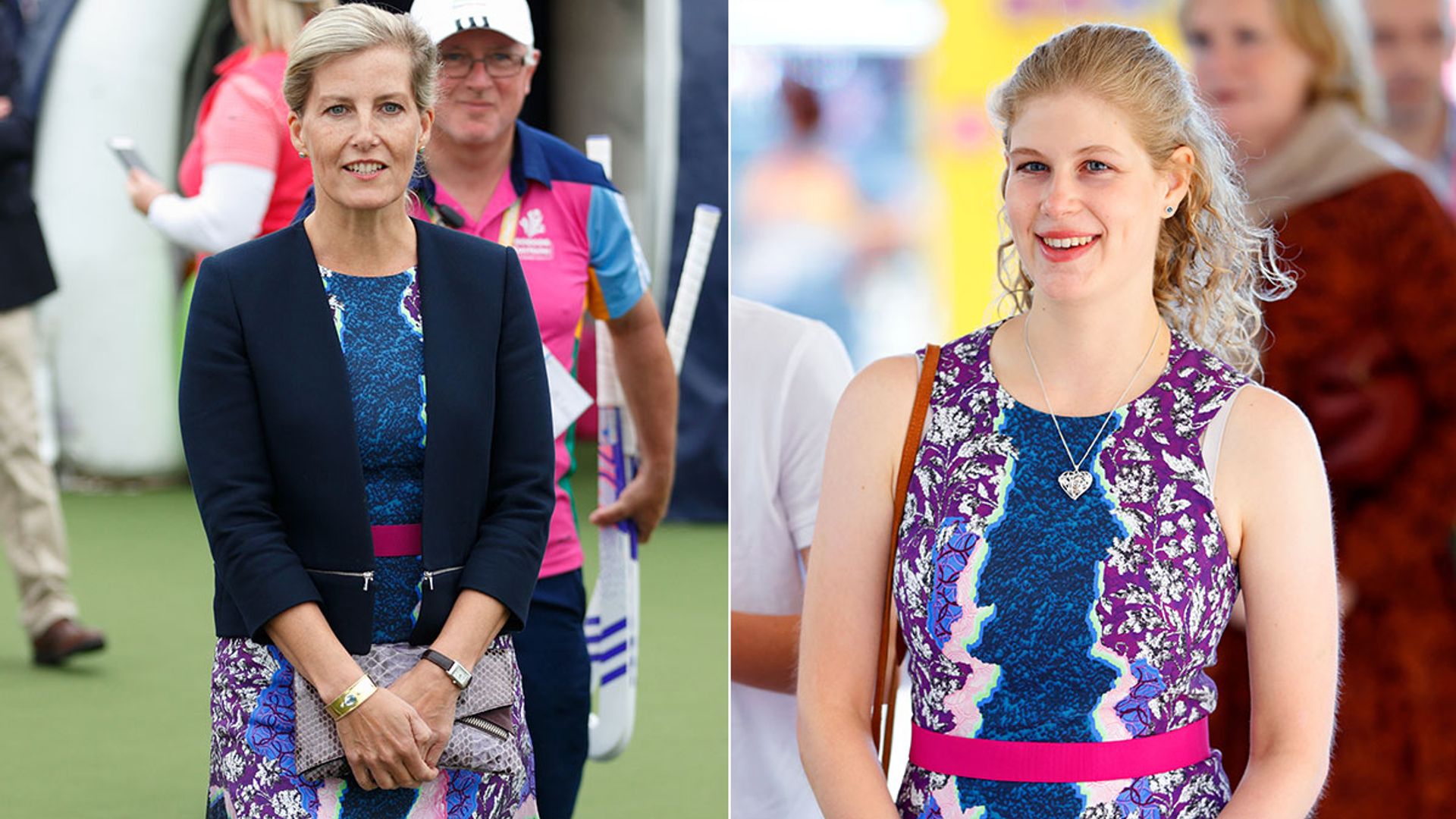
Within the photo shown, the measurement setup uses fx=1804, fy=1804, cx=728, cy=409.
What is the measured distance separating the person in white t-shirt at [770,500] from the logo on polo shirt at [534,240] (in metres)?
0.47

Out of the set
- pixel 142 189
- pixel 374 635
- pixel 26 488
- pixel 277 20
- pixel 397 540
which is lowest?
pixel 26 488

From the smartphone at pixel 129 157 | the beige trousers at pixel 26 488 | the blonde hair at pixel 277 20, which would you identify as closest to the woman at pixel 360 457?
the blonde hair at pixel 277 20

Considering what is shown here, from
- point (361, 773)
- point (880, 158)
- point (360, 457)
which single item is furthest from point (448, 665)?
point (880, 158)

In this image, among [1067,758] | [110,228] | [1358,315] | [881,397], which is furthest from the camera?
[110,228]

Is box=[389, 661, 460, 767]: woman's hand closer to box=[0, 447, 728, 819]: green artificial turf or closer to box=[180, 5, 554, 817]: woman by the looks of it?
box=[180, 5, 554, 817]: woman

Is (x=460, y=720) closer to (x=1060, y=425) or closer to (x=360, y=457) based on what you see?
(x=360, y=457)

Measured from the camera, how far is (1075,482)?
179 cm

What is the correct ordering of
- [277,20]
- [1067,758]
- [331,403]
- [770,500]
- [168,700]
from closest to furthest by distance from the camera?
[1067,758] → [331,403] → [770,500] → [277,20] → [168,700]

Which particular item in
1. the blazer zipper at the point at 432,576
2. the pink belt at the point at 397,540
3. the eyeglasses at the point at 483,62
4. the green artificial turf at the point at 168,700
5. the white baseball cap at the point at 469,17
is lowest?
the green artificial turf at the point at 168,700

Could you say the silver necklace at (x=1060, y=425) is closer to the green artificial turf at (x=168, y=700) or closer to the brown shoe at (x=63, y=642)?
the green artificial turf at (x=168, y=700)

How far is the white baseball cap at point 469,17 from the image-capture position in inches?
104

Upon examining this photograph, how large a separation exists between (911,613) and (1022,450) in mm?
199

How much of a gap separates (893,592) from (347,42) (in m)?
0.86

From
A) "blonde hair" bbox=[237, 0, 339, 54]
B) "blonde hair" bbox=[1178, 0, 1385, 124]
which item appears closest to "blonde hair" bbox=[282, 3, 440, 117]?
"blonde hair" bbox=[1178, 0, 1385, 124]
